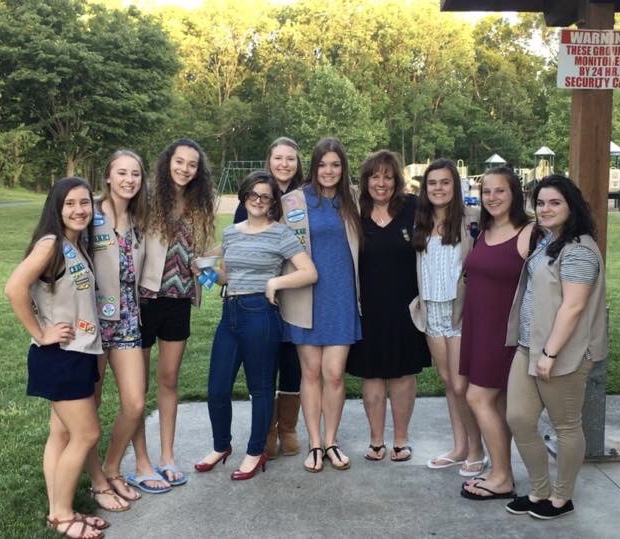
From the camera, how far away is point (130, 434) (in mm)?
3533

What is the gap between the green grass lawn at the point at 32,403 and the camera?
11.2ft

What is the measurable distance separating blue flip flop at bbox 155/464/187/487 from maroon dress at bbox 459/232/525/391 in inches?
65.3

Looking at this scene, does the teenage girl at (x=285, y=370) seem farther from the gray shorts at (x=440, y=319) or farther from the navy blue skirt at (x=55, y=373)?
the navy blue skirt at (x=55, y=373)

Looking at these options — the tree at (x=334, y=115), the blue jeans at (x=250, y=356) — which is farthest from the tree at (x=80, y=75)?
the blue jeans at (x=250, y=356)

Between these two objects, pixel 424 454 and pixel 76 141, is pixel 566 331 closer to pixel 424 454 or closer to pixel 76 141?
pixel 424 454

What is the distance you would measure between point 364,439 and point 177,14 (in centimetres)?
4865

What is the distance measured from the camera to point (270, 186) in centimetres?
372

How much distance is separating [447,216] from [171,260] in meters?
1.54

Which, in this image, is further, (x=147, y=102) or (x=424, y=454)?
(x=147, y=102)

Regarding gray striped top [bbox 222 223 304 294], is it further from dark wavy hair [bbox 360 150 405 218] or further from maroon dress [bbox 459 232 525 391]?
maroon dress [bbox 459 232 525 391]

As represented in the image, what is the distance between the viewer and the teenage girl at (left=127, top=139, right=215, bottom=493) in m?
3.55

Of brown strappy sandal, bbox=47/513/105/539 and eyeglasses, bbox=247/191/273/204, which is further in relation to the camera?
eyeglasses, bbox=247/191/273/204

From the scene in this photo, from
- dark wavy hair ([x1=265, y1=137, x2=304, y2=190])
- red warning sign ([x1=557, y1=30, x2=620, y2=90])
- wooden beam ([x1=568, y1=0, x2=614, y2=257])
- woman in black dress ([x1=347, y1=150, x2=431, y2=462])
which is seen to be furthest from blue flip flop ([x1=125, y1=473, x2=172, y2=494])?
red warning sign ([x1=557, y1=30, x2=620, y2=90])

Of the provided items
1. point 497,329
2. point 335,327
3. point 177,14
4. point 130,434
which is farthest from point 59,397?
point 177,14
